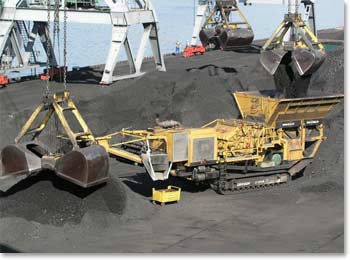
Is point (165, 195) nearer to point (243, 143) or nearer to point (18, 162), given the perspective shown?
point (243, 143)

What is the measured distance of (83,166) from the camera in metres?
12.4

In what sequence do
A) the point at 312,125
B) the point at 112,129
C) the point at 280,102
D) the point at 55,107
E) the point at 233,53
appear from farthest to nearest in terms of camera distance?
the point at 233,53, the point at 112,129, the point at 312,125, the point at 280,102, the point at 55,107

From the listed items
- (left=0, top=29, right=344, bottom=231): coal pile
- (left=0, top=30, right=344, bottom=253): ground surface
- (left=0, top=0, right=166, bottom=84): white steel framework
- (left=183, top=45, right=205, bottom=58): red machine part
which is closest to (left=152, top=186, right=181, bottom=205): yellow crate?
(left=0, top=30, right=344, bottom=253): ground surface

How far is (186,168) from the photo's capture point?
14.9m

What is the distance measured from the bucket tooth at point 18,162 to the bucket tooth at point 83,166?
733mm

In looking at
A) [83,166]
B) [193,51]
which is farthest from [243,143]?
[193,51]

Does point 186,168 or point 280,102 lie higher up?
point 280,102

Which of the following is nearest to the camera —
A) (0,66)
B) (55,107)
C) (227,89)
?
(55,107)

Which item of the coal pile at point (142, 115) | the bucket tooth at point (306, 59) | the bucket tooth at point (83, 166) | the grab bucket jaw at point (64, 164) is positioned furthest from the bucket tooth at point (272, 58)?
the bucket tooth at point (83, 166)

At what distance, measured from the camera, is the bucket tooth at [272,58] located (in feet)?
57.3

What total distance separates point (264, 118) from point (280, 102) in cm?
73

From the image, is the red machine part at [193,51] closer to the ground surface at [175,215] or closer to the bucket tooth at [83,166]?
the ground surface at [175,215]

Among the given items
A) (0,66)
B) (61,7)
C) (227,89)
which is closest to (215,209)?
(227,89)

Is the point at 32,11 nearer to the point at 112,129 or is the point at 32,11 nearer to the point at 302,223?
the point at 112,129
